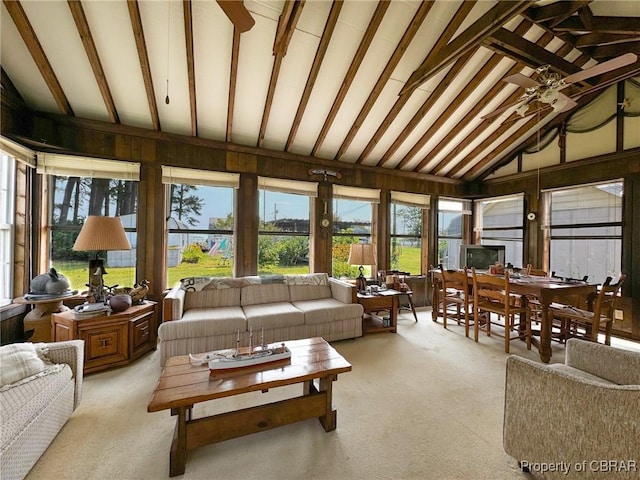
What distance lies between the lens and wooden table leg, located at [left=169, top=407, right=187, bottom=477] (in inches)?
59.8

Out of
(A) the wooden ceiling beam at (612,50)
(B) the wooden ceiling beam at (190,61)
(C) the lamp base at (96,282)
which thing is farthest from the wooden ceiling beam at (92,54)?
(A) the wooden ceiling beam at (612,50)

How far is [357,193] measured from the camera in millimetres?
5129

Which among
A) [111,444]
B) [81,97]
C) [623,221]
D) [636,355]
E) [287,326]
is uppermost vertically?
[81,97]

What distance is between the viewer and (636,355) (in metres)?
1.59

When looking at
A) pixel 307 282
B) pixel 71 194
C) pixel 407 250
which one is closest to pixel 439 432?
pixel 307 282

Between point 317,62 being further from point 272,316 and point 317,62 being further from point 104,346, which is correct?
point 104,346

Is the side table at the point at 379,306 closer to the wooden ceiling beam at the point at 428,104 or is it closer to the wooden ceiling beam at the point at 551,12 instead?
the wooden ceiling beam at the point at 428,104

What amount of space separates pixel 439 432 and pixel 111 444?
2.19m

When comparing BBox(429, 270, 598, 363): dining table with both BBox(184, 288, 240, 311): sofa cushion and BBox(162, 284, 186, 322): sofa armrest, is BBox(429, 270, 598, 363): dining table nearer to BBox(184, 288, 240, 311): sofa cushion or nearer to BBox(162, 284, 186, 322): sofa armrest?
BBox(184, 288, 240, 311): sofa cushion

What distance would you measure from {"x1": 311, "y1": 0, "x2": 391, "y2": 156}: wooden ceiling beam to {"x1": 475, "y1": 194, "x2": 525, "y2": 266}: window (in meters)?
4.10

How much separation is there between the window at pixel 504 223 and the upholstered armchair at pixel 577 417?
4385 mm

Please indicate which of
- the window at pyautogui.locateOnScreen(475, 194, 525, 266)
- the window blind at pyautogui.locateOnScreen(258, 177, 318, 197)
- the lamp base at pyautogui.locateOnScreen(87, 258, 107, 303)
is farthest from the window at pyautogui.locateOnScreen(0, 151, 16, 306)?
the window at pyautogui.locateOnScreen(475, 194, 525, 266)

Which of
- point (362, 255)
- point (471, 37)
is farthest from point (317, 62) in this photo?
point (362, 255)

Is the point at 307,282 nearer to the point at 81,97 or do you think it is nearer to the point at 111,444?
the point at 111,444
